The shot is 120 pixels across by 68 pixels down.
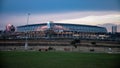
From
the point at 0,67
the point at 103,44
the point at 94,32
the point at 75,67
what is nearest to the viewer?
the point at 0,67

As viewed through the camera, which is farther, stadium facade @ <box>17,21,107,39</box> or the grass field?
stadium facade @ <box>17,21,107,39</box>

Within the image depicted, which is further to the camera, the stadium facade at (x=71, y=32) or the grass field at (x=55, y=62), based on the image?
the stadium facade at (x=71, y=32)

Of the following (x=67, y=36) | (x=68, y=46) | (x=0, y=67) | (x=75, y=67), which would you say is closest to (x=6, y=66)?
(x=0, y=67)

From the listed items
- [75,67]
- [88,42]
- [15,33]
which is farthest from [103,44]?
[75,67]

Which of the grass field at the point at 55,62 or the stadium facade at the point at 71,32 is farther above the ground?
the stadium facade at the point at 71,32

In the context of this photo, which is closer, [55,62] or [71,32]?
[55,62]

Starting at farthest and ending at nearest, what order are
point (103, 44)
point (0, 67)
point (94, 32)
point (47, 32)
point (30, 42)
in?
point (94, 32) → point (47, 32) → point (30, 42) → point (103, 44) → point (0, 67)

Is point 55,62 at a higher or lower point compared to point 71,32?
lower

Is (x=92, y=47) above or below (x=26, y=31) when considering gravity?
below

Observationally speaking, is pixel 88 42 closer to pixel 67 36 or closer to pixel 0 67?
pixel 67 36

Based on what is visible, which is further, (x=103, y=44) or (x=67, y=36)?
(x=67, y=36)

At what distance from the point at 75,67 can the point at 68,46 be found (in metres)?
12.1

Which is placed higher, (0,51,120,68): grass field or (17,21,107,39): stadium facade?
(17,21,107,39): stadium facade

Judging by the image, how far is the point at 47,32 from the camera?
1844cm
